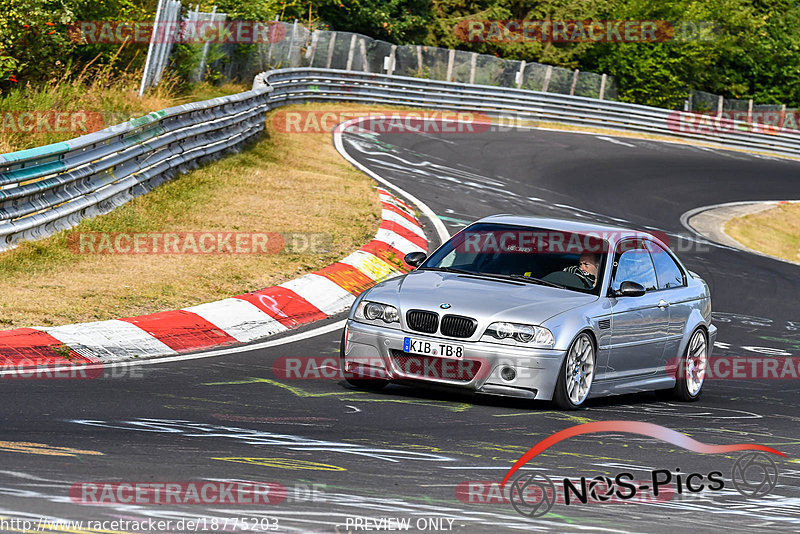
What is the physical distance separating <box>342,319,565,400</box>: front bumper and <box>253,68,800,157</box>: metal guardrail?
72.6 feet

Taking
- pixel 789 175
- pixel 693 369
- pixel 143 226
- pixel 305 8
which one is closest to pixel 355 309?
pixel 693 369

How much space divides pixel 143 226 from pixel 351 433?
303 inches

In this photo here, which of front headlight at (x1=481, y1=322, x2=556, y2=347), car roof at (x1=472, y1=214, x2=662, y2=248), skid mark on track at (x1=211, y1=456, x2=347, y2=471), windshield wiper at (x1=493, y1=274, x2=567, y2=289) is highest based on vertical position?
car roof at (x1=472, y1=214, x2=662, y2=248)

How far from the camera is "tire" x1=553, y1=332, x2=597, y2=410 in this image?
8391mm

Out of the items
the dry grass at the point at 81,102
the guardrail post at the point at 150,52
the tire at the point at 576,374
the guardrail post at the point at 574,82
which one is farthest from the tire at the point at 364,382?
the guardrail post at the point at 574,82

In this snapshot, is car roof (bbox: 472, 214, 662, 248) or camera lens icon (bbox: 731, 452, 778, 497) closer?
camera lens icon (bbox: 731, 452, 778, 497)

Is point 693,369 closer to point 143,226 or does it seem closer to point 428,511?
point 428,511

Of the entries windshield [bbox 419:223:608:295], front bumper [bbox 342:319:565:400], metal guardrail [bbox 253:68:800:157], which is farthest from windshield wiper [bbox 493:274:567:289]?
metal guardrail [bbox 253:68:800:157]

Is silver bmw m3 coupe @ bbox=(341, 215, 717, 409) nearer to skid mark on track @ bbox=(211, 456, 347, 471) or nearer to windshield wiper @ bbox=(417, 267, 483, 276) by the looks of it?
windshield wiper @ bbox=(417, 267, 483, 276)

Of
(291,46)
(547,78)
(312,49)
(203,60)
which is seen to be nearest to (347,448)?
(203,60)

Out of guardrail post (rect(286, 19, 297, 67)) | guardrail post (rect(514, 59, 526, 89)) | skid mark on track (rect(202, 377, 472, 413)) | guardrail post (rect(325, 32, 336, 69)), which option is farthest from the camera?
guardrail post (rect(514, 59, 526, 89))

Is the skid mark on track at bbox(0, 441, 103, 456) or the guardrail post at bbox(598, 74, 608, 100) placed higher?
the guardrail post at bbox(598, 74, 608, 100)

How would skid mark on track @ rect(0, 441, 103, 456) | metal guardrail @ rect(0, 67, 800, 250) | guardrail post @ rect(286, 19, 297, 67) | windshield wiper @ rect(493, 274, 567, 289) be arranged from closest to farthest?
skid mark on track @ rect(0, 441, 103, 456), windshield wiper @ rect(493, 274, 567, 289), metal guardrail @ rect(0, 67, 800, 250), guardrail post @ rect(286, 19, 297, 67)

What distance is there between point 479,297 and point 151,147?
841 cm
